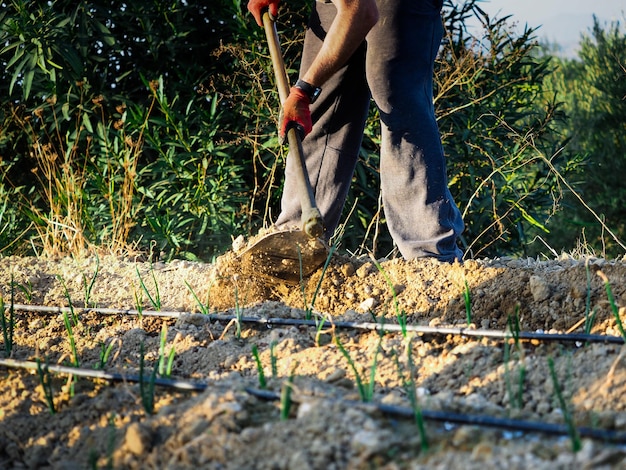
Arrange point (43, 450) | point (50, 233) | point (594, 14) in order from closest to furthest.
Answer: point (43, 450), point (50, 233), point (594, 14)

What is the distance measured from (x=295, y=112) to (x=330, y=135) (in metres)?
0.43

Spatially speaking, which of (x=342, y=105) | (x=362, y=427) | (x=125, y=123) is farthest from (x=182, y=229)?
(x=362, y=427)

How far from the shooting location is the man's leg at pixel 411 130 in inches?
124

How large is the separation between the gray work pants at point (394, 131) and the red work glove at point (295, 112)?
31 cm

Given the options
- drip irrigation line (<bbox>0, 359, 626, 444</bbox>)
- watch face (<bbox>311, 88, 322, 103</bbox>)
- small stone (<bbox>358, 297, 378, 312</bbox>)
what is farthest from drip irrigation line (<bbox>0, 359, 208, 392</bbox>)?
watch face (<bbox>311, 88, 322, 103</bbox>)

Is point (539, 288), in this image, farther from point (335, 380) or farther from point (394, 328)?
point (335, 380)

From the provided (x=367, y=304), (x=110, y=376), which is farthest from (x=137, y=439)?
(x=367, y=304)

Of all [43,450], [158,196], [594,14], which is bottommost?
[43,450]

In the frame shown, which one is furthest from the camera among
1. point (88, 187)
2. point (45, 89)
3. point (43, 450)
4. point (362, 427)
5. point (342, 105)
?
point (88, 187)

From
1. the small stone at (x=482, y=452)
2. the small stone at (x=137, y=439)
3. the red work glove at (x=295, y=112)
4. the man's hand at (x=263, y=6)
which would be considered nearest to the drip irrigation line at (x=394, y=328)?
the small stone at (x=482, y=452)

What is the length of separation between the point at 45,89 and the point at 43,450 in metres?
3.89

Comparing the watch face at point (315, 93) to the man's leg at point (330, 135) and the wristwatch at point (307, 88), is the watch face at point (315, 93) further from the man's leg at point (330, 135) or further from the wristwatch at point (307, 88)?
the man's leg at point (330, 135)

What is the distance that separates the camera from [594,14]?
56.1ft

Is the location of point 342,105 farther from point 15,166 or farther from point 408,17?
point 15,166
